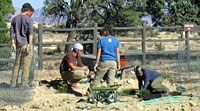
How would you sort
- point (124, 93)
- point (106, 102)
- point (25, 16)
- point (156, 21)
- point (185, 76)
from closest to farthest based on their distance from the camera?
point (106, 102)
point (25, 16)
point (124, 93)
point (185, 76)
point (156, 21)

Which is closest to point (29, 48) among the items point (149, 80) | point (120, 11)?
point (149, 80)

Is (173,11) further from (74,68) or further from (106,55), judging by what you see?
(106,55)

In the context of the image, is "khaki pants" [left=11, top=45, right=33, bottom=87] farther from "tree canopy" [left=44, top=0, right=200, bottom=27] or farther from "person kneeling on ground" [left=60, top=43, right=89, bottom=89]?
"tree canopy" [left=44, top=0, right=200, bottom=27]

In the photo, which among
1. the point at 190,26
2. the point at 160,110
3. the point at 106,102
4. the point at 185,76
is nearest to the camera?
the point at 160,110

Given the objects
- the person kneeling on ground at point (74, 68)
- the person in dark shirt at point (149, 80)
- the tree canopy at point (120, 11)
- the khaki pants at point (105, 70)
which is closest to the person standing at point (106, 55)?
the khaki pants at point (105, 70)

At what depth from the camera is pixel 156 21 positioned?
98.8 ft

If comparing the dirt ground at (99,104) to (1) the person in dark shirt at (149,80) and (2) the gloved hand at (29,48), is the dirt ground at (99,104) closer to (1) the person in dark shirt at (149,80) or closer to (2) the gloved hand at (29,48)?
(1) the person in dark shirt at (149,80)

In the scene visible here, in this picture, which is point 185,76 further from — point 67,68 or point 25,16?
point 25,16

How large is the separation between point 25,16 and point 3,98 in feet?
5.59

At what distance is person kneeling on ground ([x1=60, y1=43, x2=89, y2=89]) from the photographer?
36.0ft

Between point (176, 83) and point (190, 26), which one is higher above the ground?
point (190, 26)

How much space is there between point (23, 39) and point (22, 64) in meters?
0.53

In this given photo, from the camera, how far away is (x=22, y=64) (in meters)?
9.89

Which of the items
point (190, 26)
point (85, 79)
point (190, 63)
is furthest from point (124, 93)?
point (190, 26)
